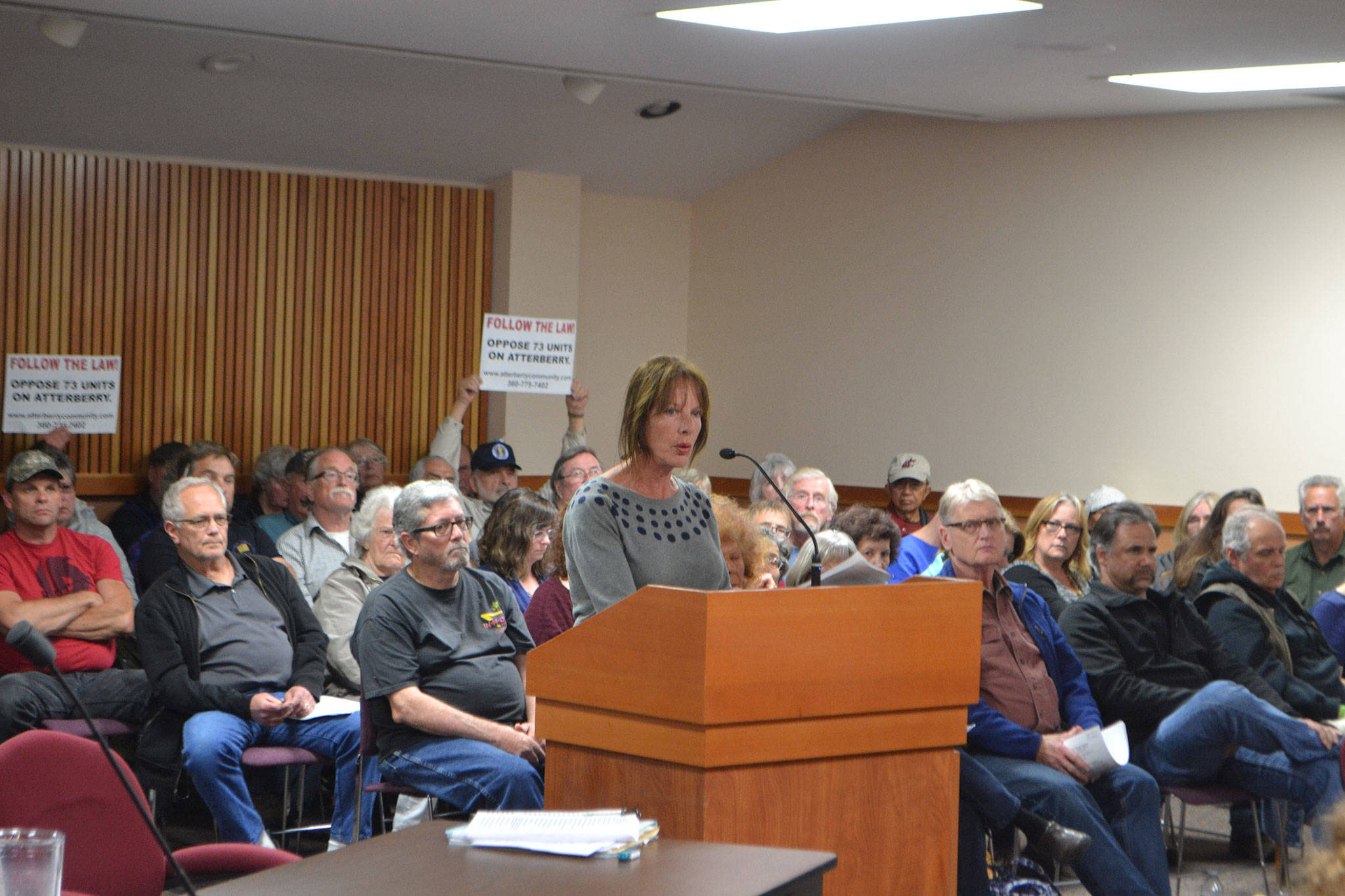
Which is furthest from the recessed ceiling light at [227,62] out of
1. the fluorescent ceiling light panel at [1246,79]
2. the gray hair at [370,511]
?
the fluorescent ceiling light panel at [1246,79]

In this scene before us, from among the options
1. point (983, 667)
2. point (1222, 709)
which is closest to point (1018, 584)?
point (983, 667)

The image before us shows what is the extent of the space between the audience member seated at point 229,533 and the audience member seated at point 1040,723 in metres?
2.33

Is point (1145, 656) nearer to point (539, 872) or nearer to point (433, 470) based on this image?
point (539, 872)

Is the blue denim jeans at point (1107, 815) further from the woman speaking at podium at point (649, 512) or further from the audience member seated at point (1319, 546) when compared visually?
the audience member seated at point (1319, 546)

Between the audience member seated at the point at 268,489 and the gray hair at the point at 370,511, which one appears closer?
the gray hair at the point at 370,511

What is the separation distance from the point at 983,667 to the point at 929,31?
2.57 m

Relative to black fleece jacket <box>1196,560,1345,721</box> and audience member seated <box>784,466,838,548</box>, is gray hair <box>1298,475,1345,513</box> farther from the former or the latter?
audience member seated <box>784,466,838,548</box>

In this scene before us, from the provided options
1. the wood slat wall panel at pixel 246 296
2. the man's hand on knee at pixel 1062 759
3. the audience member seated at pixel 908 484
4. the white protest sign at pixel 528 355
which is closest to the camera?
the man's hand on knee at pixel 1062 759

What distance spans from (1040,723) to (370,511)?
237 centimetres

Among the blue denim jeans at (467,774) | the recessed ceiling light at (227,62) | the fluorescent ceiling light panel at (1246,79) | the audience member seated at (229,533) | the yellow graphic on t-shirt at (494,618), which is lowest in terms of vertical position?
the blue denim jeans at (467,774)

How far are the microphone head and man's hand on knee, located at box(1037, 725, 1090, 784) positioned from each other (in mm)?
2618

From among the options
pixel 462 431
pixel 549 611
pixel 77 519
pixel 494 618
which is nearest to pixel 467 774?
pixel 494 618

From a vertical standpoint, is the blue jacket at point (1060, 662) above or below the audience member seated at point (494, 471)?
below

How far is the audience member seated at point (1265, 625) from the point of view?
4.38m
